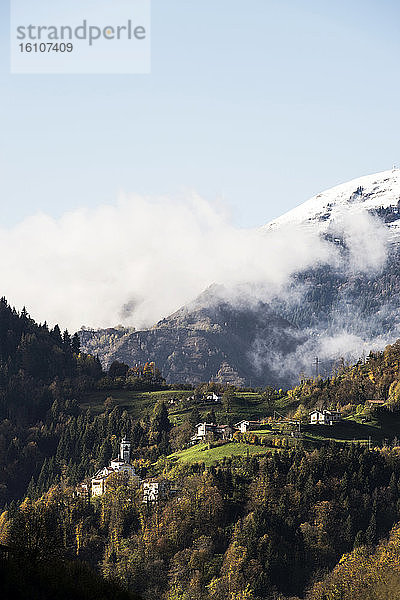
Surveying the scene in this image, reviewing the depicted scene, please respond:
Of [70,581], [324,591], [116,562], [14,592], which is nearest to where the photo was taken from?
[14,592]

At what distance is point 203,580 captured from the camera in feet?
617

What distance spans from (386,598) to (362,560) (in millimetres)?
30219

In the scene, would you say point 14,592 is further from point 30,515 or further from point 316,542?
point 316,542

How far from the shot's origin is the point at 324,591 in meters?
171

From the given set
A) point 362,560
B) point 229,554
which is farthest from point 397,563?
point 229,554

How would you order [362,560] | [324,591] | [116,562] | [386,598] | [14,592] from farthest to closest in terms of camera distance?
[116,562], [362,560], [324,591], [386,598], [14,592]

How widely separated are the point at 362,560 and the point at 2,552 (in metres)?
86.1

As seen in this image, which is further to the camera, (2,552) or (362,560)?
(362,560)

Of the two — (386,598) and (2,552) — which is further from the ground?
(2,552)

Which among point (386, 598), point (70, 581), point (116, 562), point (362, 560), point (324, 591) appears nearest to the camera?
point (70, 581)

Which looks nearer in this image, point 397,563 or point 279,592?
point 397,563

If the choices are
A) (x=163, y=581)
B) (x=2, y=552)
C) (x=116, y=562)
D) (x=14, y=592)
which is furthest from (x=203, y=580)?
(x=14, y=592)

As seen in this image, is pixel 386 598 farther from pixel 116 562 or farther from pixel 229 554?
pixel 116 562

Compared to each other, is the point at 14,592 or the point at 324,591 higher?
the point at 14,592
